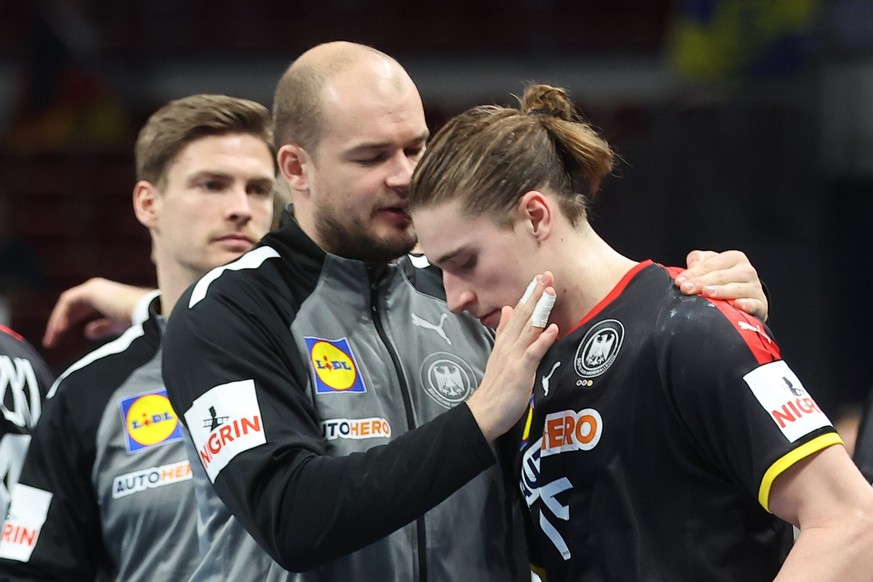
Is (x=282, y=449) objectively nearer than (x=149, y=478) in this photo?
Yes

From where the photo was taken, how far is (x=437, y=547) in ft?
8.02

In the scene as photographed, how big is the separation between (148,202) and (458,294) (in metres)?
1.50

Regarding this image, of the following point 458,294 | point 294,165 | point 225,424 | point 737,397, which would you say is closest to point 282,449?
point 225,424

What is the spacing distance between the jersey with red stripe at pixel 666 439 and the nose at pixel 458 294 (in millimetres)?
191

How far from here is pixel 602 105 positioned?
941cm

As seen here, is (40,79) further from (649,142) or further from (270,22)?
(649,142)

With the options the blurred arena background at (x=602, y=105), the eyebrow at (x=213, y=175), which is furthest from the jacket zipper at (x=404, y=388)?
→ the blurred arena background at (x=602, y=105)

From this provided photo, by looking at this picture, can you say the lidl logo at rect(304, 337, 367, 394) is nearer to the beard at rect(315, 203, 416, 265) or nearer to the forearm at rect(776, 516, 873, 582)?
the beard at rect(315, 203, 416, 265)

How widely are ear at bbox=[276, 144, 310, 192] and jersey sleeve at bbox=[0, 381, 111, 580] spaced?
0.83 meters

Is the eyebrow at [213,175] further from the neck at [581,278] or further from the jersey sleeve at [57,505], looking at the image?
the neck at [581,278]

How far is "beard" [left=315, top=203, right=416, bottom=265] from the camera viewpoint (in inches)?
102

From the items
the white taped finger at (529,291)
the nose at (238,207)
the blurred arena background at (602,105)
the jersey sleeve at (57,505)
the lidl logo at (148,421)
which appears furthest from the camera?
the blurred arena background at (602,105)

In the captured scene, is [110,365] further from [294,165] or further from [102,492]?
[294,165]

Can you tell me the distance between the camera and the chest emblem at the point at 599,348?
7.38 ft
